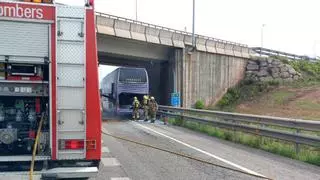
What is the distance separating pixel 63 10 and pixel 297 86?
146 feet

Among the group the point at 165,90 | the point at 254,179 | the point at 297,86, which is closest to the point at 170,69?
the point at 165,90

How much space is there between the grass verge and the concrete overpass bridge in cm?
1892

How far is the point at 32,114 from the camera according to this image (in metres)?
7.86

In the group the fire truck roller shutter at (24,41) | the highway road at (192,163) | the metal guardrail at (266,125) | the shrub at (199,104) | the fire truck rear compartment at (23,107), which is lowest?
the highway road at (192,163)

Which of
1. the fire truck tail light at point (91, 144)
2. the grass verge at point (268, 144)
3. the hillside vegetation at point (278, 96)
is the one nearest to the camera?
the fire truck tail light at point (91, 144)

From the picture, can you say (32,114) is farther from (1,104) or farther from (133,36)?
(133,36)

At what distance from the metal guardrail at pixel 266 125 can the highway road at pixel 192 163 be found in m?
0.68

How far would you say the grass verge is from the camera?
41.0 ft

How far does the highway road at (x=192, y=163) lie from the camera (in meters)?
9.80

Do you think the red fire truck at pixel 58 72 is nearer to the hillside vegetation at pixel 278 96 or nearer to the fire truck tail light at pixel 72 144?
the fire truck tail light at pixel 72 144

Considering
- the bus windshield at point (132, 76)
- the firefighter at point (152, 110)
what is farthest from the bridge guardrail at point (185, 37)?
the firefighter at point (152, 110)

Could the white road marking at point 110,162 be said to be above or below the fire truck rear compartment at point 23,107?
below

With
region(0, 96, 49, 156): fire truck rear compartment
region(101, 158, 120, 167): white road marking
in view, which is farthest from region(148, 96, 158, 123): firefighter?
region(0, 96, 49, 156): fire truck rear compartment

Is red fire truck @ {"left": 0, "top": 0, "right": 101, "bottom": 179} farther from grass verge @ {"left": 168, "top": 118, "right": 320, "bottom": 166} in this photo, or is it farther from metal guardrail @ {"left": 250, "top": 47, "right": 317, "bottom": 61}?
metal guardrail @ {"left": 250, "top": 47, "right": 317, "bottom": 61}
